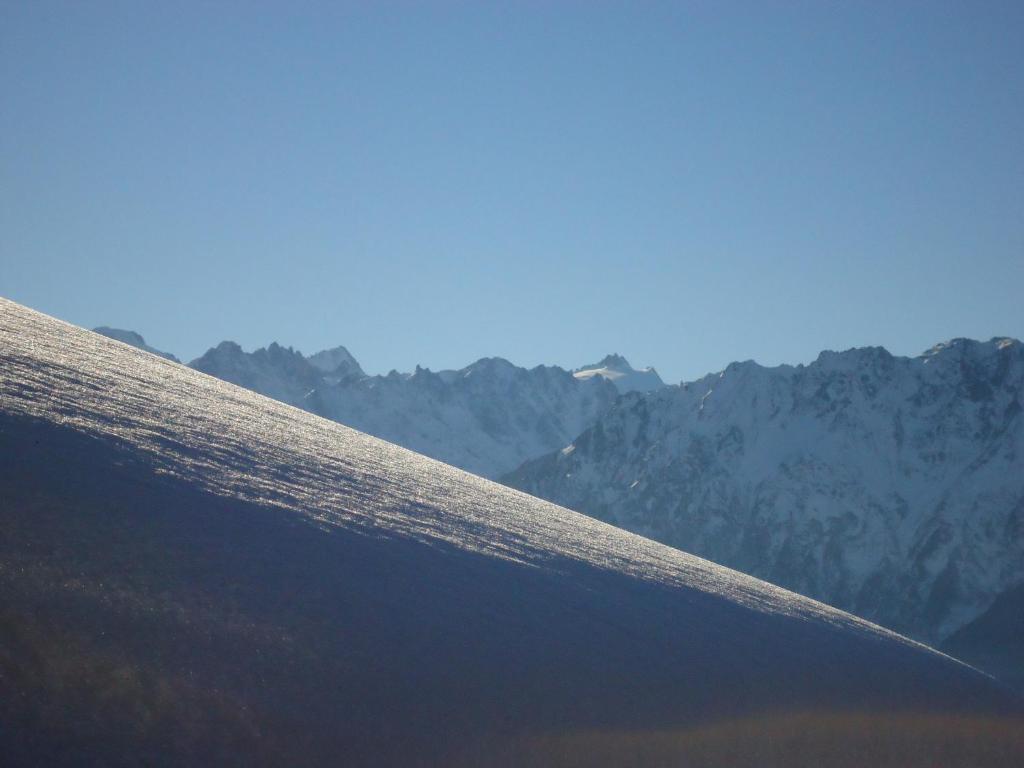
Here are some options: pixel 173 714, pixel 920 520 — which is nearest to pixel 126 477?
pixel 173 714

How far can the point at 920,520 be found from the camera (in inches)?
7303

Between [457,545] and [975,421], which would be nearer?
[457,545]

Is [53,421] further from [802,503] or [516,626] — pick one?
[802,503]

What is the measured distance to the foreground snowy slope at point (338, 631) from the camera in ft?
33.0

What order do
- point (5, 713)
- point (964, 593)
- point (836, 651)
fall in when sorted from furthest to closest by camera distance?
point (964, 593), point (836, 651), point (5, 713)

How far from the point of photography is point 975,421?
19938 centimetres

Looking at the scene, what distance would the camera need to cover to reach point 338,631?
1235 cm

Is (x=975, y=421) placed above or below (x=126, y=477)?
above

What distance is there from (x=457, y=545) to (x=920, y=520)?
18392cm

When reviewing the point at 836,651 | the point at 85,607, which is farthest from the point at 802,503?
the point at 85,607

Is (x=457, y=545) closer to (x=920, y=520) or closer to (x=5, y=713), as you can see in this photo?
(x=5, y=713)

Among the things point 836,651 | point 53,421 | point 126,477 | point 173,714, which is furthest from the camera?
point 836,651

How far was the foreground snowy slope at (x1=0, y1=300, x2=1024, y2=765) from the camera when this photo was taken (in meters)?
10.0

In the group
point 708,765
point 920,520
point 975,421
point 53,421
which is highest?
point 975,421
